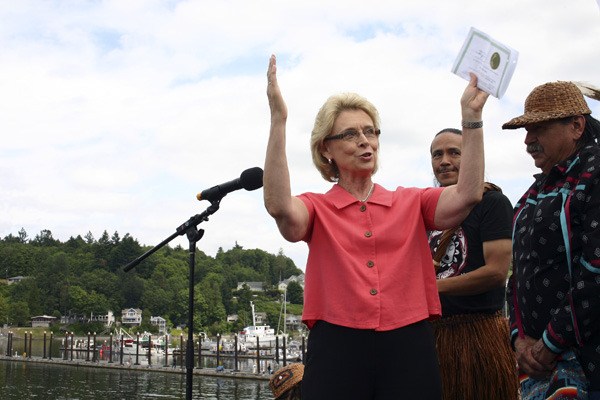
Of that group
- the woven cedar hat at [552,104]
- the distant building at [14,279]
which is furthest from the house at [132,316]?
the woven cedar hat at [552,104]

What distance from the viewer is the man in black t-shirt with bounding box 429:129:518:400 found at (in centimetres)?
350

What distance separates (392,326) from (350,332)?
0.15 meters

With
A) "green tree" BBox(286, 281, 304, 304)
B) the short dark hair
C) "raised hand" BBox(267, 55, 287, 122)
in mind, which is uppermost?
"green tree" BBox(286, 281, 304, 304)

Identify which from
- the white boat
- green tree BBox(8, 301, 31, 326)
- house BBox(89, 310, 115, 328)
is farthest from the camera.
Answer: house BBox(89, 310, 115, 328)

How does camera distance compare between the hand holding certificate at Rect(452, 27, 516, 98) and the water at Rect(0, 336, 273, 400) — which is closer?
the hand holding certificate at Rect(452, 27, 516, 98)

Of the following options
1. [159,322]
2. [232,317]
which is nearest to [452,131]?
[159,322]

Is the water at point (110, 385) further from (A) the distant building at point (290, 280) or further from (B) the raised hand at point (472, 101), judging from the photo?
(A) the distant building at point (290, 280)

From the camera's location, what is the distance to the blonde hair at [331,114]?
2.75 metres

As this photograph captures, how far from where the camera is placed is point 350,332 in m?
2.42

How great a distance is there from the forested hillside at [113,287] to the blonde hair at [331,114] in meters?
111

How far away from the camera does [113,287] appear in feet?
431

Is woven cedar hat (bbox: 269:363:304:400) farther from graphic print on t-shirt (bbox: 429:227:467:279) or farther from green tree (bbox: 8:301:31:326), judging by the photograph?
green tree (bbox: 8:301:31:326)

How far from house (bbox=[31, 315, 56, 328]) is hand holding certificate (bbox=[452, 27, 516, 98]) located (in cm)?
12587

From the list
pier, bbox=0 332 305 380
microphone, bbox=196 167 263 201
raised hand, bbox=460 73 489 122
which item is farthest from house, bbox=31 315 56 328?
raised hand, bbox=460 73 489 122
